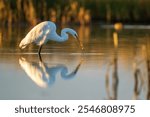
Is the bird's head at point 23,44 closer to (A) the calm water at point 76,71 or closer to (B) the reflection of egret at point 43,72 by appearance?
(A) the calm water at point 76,71

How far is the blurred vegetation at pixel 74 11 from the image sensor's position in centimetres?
2059

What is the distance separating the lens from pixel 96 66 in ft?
33.1

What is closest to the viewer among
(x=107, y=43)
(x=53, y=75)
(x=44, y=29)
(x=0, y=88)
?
(x=0, y=88)

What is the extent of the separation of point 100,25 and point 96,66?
462 inches

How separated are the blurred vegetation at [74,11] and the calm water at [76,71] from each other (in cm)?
590

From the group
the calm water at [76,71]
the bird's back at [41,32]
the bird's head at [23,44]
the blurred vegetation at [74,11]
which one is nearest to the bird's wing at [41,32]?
the bird's back at [41,32]

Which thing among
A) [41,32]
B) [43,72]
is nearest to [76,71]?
[43,72]

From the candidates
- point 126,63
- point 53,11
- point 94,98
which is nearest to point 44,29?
point 126,63

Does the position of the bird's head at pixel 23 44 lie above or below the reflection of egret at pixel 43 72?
above

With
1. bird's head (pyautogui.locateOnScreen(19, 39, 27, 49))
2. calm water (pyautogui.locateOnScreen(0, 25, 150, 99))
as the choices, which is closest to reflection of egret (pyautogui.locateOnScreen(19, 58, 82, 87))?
calm water (pyautogui.locateOnScreen(0, 25, 150, 99))

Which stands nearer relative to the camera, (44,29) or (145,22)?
(44,29)

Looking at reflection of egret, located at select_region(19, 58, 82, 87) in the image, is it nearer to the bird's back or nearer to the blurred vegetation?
the bird's back

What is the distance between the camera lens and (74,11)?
2158cm

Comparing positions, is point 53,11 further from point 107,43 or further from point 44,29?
point 44,29
